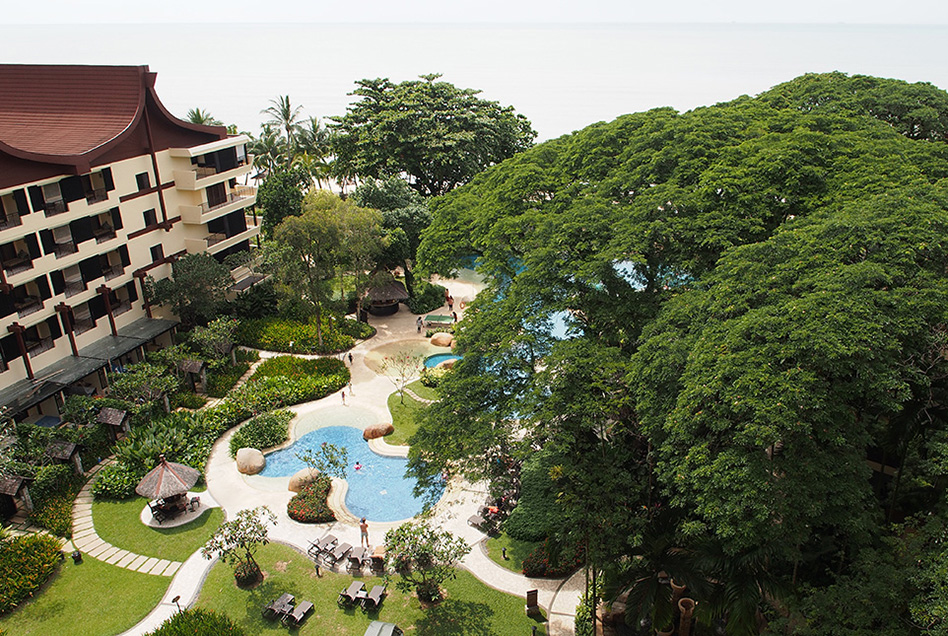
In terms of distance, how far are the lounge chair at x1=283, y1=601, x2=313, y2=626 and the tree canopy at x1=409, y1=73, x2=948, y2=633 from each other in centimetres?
634

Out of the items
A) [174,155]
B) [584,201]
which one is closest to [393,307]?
[174,155]

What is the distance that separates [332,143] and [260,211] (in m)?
12.2

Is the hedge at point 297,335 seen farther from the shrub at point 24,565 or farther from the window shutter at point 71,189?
the shrub at point 24,565

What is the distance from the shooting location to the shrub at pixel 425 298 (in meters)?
48.3

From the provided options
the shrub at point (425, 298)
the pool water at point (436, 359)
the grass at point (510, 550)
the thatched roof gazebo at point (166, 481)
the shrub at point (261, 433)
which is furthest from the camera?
the shrub at point (425, 298)

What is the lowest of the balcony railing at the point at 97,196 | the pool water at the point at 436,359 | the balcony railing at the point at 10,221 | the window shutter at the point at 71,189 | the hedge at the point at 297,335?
the pool water at the point at 436,359

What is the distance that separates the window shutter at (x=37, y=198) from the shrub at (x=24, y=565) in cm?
1598

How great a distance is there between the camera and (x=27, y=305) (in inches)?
1249

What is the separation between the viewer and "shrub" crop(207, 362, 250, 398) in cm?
3628

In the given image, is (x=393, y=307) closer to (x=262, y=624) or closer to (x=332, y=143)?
(x=332, y=143)

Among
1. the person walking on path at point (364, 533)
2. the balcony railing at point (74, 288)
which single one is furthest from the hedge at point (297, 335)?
the person walking on path at point (364, 533)

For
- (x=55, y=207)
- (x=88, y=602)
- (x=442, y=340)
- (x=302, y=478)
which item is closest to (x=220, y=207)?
(x=55, y=207)

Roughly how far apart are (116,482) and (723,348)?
1045 inches

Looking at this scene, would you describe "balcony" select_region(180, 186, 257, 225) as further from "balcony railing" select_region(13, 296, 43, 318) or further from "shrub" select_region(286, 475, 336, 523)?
"shrub" select_region(286, 475, 336, 523)
